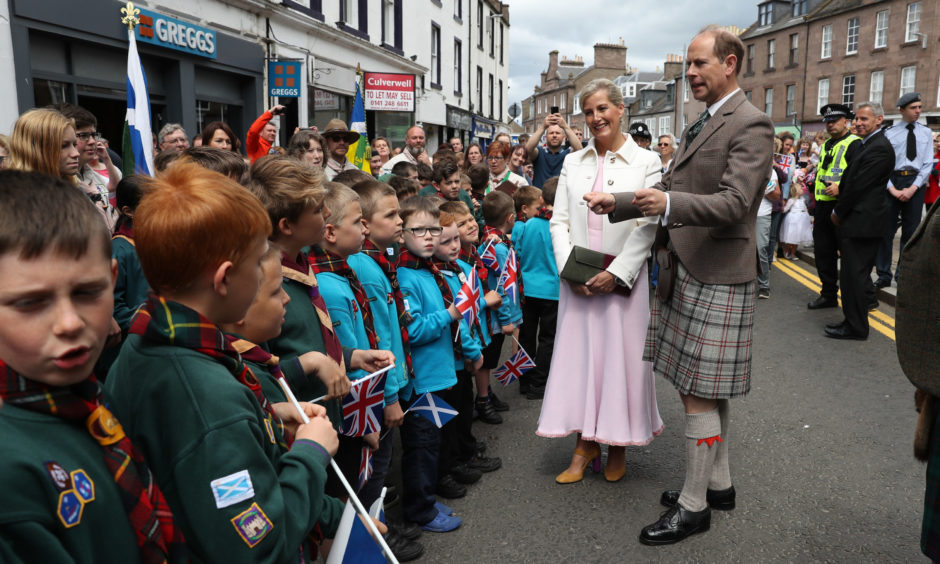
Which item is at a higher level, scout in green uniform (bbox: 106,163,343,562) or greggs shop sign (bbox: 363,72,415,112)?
greggs shop sign (bbox: 363,72,415,112)

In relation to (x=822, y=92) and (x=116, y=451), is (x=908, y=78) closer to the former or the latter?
(x=822, y=92)

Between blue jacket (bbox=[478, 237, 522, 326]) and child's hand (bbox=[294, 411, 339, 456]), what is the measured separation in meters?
2.92

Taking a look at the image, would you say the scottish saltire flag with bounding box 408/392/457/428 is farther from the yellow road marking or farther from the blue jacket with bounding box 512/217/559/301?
the yellow road marking

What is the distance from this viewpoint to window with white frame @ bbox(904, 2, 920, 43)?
33.5 m

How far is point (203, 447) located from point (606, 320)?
286cm

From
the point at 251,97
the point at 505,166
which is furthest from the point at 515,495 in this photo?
the point at 251,97

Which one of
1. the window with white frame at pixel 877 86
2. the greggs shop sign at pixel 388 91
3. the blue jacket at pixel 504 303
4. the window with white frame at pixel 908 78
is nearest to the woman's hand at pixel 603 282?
the blue jacket at pixel 504 303

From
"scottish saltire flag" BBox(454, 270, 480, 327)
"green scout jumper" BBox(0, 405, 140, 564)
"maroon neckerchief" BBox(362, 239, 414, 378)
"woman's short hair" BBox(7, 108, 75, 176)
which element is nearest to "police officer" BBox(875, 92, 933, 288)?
"scottish saltire flag" BBox(454, 270, 480, 327)

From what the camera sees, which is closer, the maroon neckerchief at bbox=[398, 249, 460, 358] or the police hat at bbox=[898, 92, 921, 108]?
the maroon neckerchief at bbox=[398, 249, 460, 358]

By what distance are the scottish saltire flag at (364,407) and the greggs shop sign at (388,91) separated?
1301 cm

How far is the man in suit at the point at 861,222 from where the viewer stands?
678cm

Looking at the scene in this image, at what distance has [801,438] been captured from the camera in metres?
4.38

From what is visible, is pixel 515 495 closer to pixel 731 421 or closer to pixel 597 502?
pixel 597 502

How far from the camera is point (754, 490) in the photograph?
3684 millimetres
